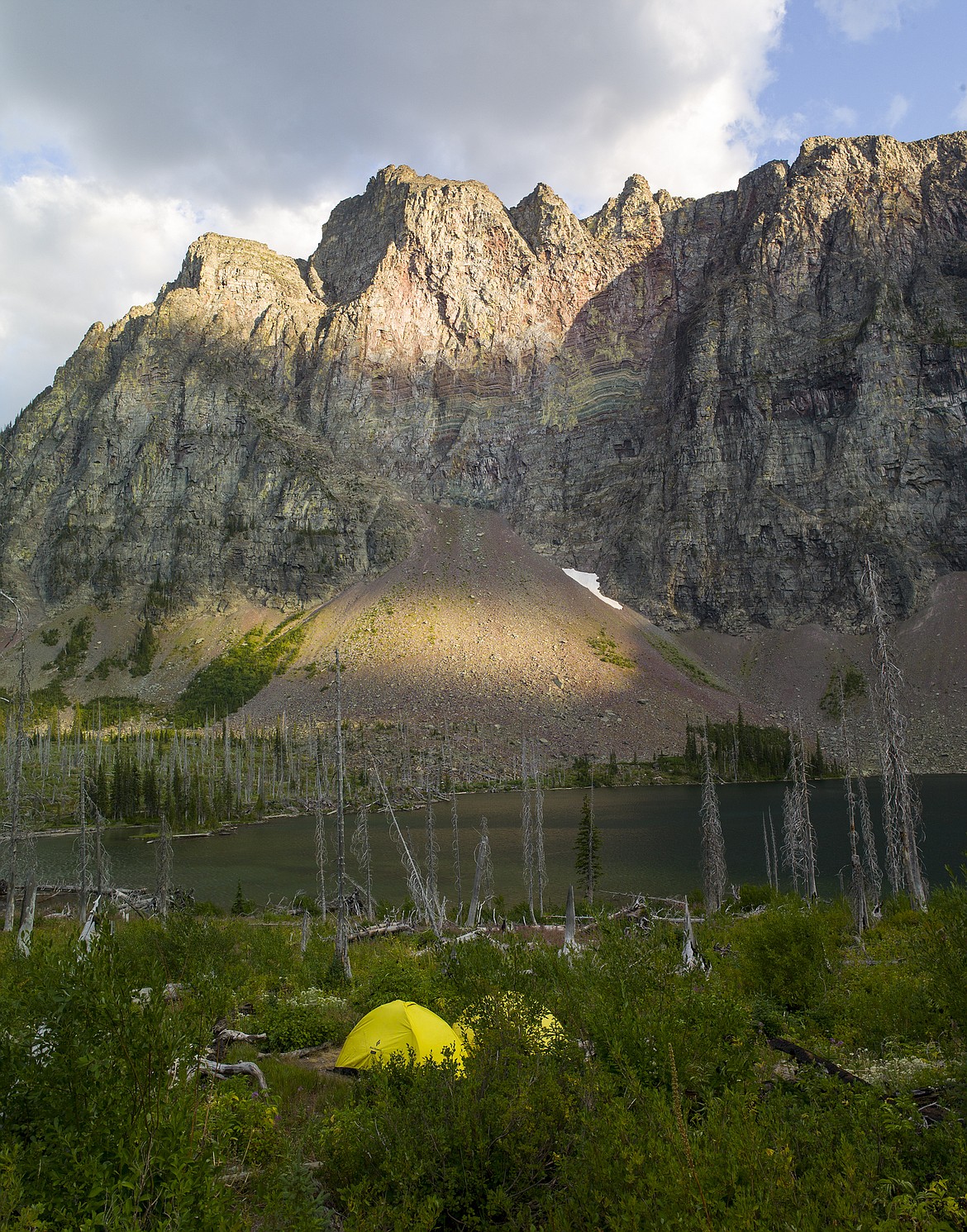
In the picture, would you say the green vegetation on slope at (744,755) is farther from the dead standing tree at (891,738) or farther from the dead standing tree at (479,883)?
the dead standing tree at (891,738)

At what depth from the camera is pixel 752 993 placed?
580 inches

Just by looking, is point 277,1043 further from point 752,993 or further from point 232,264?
point 232,264

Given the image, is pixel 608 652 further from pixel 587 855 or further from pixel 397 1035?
pixel 397 1035

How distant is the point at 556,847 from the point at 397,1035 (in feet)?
165

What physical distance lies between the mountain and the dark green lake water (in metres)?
82.7

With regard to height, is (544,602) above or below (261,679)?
above

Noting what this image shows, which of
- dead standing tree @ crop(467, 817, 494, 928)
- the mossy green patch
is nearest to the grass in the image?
the mossy green patch

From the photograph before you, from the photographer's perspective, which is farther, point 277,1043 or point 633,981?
point 277,1043

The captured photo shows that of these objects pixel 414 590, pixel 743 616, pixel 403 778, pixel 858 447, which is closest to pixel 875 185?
pixel 858 447

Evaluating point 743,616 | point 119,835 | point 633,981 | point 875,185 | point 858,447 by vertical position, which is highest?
point 875,185

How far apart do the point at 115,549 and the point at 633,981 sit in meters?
188

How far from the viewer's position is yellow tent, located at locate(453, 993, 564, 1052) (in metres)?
8.63

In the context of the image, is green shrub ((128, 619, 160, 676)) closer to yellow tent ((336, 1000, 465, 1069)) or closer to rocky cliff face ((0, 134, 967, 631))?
rocky cliff face ((0, 134, 967, 631))

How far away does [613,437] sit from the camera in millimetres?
192250
